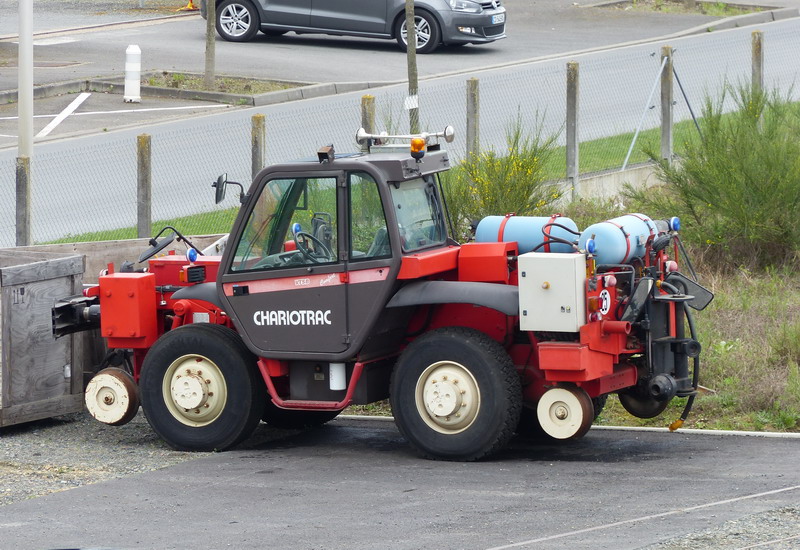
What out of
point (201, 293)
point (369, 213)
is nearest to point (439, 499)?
point (369, 213)

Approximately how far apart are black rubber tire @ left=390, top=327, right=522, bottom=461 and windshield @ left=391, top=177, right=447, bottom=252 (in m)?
0.67

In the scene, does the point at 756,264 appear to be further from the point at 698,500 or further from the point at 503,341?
the point at 698,500

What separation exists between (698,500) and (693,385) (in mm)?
1527

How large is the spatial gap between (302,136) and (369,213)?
8.44 m

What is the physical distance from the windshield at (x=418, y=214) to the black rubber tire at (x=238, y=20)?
18.6 m

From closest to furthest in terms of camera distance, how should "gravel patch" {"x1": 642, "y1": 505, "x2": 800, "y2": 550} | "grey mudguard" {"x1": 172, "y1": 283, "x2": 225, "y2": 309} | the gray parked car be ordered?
"gravel patch" {"x1": 642, "y1": 505, "x2": 800, "y2": 550} < "grey mudguard" {"x1": 172, "y1": 283, "x2": 225, "y2": 309} < the gray parked car

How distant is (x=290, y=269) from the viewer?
33.0 feet

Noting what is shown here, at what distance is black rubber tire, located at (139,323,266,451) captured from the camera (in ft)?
33.6

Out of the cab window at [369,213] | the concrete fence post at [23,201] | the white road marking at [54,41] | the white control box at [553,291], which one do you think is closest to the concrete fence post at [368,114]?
the concrete fence post at [23,201]

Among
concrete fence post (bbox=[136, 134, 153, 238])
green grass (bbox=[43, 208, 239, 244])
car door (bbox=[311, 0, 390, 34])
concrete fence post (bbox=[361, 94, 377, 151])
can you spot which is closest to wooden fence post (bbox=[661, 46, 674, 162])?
concrete fence post (bbox=[361, 94, 377, 151])

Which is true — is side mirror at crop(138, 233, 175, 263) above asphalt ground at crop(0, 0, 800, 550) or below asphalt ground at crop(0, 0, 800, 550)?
above

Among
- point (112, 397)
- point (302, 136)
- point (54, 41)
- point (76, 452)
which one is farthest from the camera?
point (54, 41)

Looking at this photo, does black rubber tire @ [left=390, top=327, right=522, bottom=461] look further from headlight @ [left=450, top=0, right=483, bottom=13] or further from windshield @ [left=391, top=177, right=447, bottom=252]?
headlight @ [left=450, top=0, right=483, bottom=13]

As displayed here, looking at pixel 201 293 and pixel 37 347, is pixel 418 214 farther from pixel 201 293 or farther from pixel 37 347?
pixel 37 347
